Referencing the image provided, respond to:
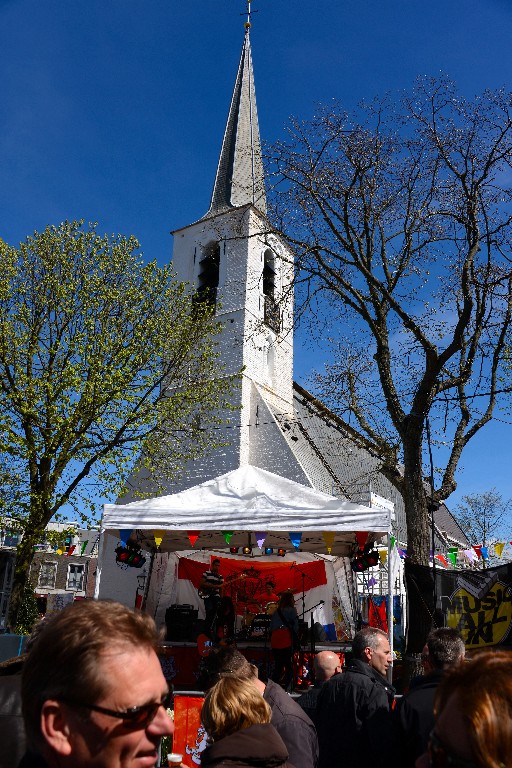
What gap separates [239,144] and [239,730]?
33.6 m

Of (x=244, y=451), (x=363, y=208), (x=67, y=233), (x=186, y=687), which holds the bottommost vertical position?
(x=186, y=687)

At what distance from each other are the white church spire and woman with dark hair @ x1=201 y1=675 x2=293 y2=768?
29254mm

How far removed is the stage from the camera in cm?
1102

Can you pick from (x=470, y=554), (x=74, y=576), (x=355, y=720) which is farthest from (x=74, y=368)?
(x=74, y=576)

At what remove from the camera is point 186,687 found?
449 inches

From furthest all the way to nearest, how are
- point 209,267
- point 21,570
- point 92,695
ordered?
point 209,267
point 21,570
point 92,695

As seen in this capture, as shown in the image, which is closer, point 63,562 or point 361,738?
point 361,738

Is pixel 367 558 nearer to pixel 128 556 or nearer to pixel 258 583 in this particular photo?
pixel 128 556

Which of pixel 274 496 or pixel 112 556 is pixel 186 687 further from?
pixel 112 556

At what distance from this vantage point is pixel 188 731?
6.27m

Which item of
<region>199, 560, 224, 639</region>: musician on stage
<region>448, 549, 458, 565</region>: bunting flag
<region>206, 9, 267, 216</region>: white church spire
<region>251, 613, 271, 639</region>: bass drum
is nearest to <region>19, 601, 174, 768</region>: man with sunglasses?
<region>199, 560, 224, 639</region>: musician on stage

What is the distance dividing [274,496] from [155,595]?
6.63 metres

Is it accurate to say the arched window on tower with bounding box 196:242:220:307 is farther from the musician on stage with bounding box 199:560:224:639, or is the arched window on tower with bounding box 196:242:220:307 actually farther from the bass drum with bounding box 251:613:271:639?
the bass drum with bounding box 251:613:271:639

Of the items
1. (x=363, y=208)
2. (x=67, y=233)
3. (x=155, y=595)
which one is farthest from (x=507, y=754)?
(x=67, y=233)
